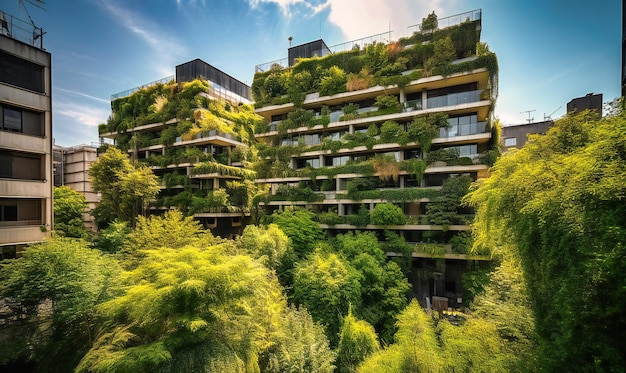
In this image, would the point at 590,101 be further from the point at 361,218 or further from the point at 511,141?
the point at 361,218

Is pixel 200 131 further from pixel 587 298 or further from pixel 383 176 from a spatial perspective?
pixel 587 298

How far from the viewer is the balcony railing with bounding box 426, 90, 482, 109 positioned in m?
20.7

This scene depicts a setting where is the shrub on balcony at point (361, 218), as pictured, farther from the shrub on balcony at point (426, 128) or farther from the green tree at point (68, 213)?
the green tree at point (68, 213)

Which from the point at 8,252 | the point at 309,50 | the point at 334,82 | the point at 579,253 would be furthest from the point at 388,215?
the point at 8,252

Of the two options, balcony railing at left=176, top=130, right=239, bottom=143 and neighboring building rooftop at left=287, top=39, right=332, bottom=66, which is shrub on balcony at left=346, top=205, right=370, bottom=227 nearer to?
neighboring building rooftop at left=287, top=39, right=332, bottom=66

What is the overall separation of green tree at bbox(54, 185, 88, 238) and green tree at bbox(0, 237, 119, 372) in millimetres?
16803

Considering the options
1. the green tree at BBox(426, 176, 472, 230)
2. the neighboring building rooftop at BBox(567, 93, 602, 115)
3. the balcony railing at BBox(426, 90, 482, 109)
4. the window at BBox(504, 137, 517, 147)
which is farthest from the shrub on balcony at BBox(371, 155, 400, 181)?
the window at BBox(504, 137, 517, 147)

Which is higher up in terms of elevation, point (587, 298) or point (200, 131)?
point (200, 131)

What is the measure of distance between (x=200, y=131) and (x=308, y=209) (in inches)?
673

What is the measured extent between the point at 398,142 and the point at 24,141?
26761 millimetres

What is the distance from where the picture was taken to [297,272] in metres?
16.1

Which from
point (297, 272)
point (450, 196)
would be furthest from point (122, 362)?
point (450, 196)

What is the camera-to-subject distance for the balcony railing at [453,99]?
2067 cm

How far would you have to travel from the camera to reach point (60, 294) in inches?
373
